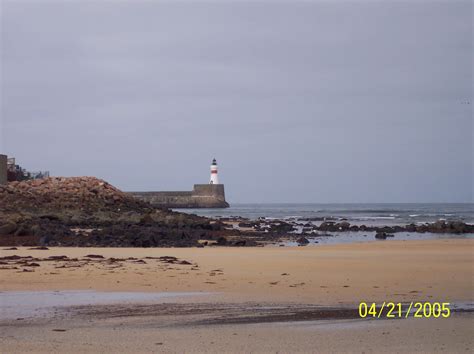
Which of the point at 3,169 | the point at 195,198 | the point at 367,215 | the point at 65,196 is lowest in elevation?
the point at 367,215

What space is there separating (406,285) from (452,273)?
6.58ft

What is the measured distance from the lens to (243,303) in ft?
25.5

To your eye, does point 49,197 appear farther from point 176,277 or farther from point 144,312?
point 144,312

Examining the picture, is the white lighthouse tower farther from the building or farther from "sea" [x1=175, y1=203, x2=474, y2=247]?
"sea" [x1=175, y1=203, x2=474, y2=247]

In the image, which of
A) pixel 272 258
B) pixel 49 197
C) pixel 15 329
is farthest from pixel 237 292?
pixel 49 197

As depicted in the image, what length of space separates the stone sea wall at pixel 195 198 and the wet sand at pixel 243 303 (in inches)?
2870

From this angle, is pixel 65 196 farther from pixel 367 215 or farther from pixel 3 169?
pixel 367 215

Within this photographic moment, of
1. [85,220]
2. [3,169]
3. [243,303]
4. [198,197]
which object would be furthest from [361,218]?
[243,303]

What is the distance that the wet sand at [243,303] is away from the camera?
5680 millimetres
